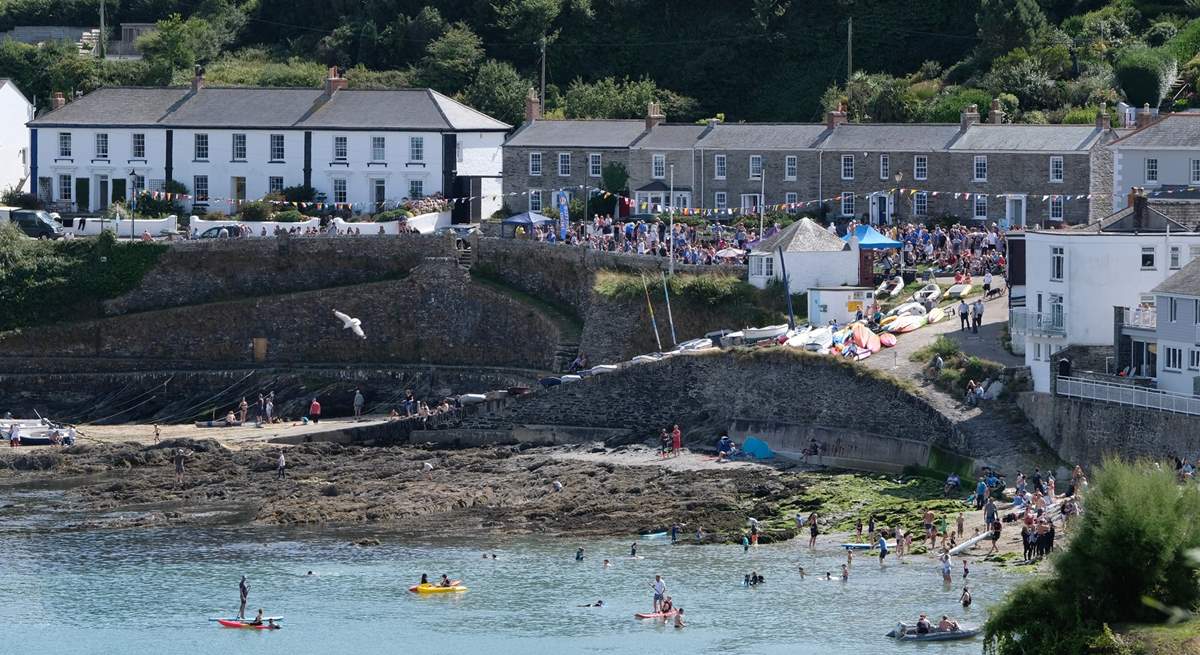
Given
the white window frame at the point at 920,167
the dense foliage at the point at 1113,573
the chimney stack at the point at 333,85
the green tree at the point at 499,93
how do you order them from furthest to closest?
the green tree at the point at 499,93, the chimney stack at the point at 333,85, the white window frame at the point at 920,167, the dense foliage at the point at 1113,573

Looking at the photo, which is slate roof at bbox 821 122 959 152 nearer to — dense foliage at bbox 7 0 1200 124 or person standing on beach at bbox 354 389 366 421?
dense foliage at bbox 7 0 1200 124

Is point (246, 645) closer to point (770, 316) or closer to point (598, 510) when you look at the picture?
point (598, 510)

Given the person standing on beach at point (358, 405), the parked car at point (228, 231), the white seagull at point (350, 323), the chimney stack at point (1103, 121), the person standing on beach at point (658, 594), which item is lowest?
the person standing on beach at point (658, 594)

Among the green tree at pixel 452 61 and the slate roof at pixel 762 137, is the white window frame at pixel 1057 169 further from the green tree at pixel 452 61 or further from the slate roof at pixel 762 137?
the green tree at pixel 452 61

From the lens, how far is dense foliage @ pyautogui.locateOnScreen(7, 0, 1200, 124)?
83188 millimetres

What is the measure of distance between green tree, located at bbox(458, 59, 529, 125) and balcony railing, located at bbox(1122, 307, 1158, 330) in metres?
41.7

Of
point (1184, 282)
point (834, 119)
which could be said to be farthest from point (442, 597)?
point (834, 119)

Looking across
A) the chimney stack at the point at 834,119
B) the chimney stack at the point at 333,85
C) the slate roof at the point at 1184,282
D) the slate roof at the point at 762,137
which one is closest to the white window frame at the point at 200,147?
the chimney stack at the point at 333,85

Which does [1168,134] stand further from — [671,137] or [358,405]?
[358,405]


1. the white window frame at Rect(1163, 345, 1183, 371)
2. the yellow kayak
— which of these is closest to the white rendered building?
the yellow kayak

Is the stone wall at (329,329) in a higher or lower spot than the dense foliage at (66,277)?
lower

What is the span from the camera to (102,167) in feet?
266

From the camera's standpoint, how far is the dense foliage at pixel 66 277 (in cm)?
7375

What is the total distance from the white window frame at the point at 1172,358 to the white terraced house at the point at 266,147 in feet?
107
